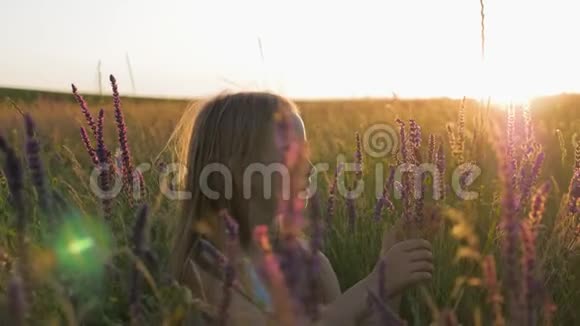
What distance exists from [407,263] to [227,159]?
2.38 ft

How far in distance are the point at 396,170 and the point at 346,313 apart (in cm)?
67

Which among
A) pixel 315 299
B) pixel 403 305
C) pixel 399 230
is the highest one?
pixel 315 299

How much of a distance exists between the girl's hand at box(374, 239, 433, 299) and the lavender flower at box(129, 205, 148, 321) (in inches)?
39.1

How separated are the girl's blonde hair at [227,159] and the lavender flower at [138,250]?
1166 millimetres

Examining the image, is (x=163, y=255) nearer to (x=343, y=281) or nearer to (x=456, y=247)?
(x=343, y=281)

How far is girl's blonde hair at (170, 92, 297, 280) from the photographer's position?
7.25 ft

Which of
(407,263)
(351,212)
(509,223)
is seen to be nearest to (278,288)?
(509,223)

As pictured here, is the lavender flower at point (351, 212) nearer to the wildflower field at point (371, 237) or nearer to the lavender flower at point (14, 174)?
the wildflower field at point (371, 237)

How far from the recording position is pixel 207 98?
2.54 meters

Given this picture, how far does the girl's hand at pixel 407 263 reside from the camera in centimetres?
188

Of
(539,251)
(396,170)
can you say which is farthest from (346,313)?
(539,251)

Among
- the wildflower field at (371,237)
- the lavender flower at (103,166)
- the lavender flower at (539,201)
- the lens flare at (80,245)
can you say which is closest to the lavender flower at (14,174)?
the wildflower field at (371,237)

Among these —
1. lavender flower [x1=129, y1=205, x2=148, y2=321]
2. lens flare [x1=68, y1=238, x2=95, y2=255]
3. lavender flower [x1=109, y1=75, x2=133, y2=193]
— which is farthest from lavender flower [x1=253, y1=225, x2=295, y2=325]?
lavender flower [x1=109, y1=75, x2=133, y2=193]

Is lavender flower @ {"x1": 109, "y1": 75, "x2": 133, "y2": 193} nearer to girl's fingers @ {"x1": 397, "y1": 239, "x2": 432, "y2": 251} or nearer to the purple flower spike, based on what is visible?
girl's fingers @ {"x1": 397, "y1": 239, "x2": 432, "y2": 251}
